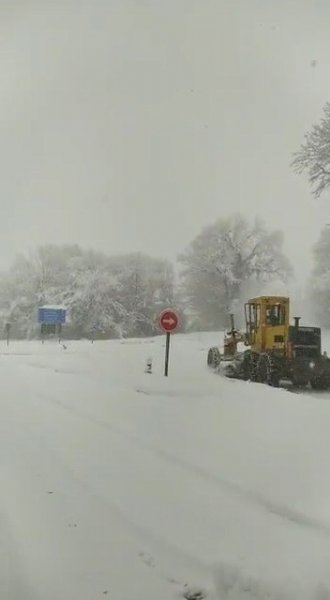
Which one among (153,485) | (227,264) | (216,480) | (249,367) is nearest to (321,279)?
(227,264)

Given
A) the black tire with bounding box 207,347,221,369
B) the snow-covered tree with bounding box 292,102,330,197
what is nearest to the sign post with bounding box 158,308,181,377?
the black tire with bounding box 207,347,221,369

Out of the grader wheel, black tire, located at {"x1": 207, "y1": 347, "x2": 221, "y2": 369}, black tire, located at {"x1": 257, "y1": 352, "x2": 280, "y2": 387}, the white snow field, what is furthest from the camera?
black tire, located at {"x1": 257, "y1": 352, "x2": 280, "y2": 387}

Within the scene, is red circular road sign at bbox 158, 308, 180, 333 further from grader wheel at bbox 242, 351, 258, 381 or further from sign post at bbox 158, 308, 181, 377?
grader wheel at bbox 242, 351, 258, 381

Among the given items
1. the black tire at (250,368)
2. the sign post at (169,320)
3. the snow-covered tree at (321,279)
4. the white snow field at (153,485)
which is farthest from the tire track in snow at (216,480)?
the black tire at (250,368)

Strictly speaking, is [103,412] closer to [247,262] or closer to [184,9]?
[247,262]

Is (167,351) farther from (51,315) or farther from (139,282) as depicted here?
(51,315)

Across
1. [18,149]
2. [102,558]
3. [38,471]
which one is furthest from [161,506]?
[18,149]

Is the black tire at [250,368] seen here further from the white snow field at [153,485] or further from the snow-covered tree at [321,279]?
the snow-covered tree at [321,279]

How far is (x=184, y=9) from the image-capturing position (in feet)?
5.45

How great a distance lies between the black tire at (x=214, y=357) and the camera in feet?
6.44

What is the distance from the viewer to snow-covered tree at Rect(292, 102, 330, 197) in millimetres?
1700

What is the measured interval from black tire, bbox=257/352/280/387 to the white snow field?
0.77 metres

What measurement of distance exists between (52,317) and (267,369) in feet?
5.98

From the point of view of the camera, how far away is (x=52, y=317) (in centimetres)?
185
